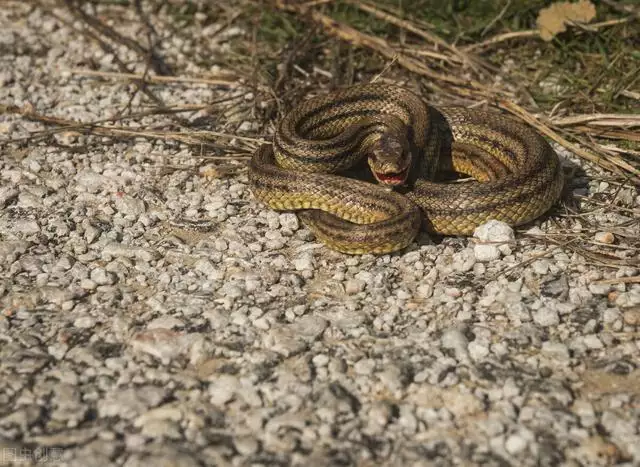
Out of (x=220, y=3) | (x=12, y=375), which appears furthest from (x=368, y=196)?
(x=220, y=3)

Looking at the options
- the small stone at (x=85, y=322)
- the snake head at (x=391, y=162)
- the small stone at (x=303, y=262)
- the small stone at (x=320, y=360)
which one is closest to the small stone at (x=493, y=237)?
the snake head at (x=391, y=162)

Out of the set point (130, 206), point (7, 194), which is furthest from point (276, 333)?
point (7, 194)

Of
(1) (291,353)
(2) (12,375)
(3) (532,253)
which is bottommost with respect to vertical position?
(2) (12,375)

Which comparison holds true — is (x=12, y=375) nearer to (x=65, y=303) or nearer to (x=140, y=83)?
(x=65, y=303)

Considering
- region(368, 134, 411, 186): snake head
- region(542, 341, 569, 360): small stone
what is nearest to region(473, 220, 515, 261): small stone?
region(368, 134, 411, 186): snake head

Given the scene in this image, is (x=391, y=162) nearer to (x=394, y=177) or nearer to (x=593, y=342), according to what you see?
(x=394, y=177)

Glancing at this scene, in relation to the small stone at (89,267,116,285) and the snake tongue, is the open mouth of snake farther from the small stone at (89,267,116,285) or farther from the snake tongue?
the small stone at (89,267,116,285)
